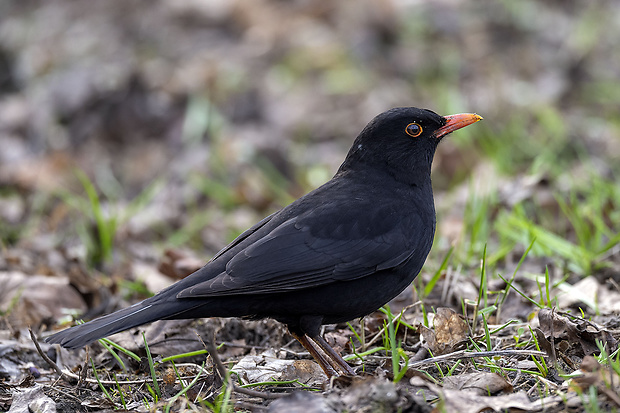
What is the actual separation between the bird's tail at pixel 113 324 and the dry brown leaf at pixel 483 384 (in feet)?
4.23

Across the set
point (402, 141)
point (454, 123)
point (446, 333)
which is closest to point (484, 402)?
point (446, 333)

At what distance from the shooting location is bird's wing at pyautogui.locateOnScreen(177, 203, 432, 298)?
3.40 meters

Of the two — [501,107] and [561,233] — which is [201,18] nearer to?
[501,107]

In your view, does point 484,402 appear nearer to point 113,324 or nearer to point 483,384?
point 483,384

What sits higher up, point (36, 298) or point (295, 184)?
point (295, 184)

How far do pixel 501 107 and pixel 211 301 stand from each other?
18.7ft

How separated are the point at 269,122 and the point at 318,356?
5419 millimetres

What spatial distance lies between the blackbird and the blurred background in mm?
784

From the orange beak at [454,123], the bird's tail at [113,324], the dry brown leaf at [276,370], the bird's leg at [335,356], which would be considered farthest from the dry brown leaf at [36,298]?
the orange beak at [454,123]

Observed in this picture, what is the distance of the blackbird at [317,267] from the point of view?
11.0ft

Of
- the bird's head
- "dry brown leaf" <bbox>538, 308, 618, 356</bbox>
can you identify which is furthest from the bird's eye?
"dry brown leaf" <bbox>538, 308, 618, 356</bbox>

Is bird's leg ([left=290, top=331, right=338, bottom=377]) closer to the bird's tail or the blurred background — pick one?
the bird's tail

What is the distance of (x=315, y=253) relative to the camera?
354 centimetres

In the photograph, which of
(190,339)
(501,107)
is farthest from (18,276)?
(501,107)
